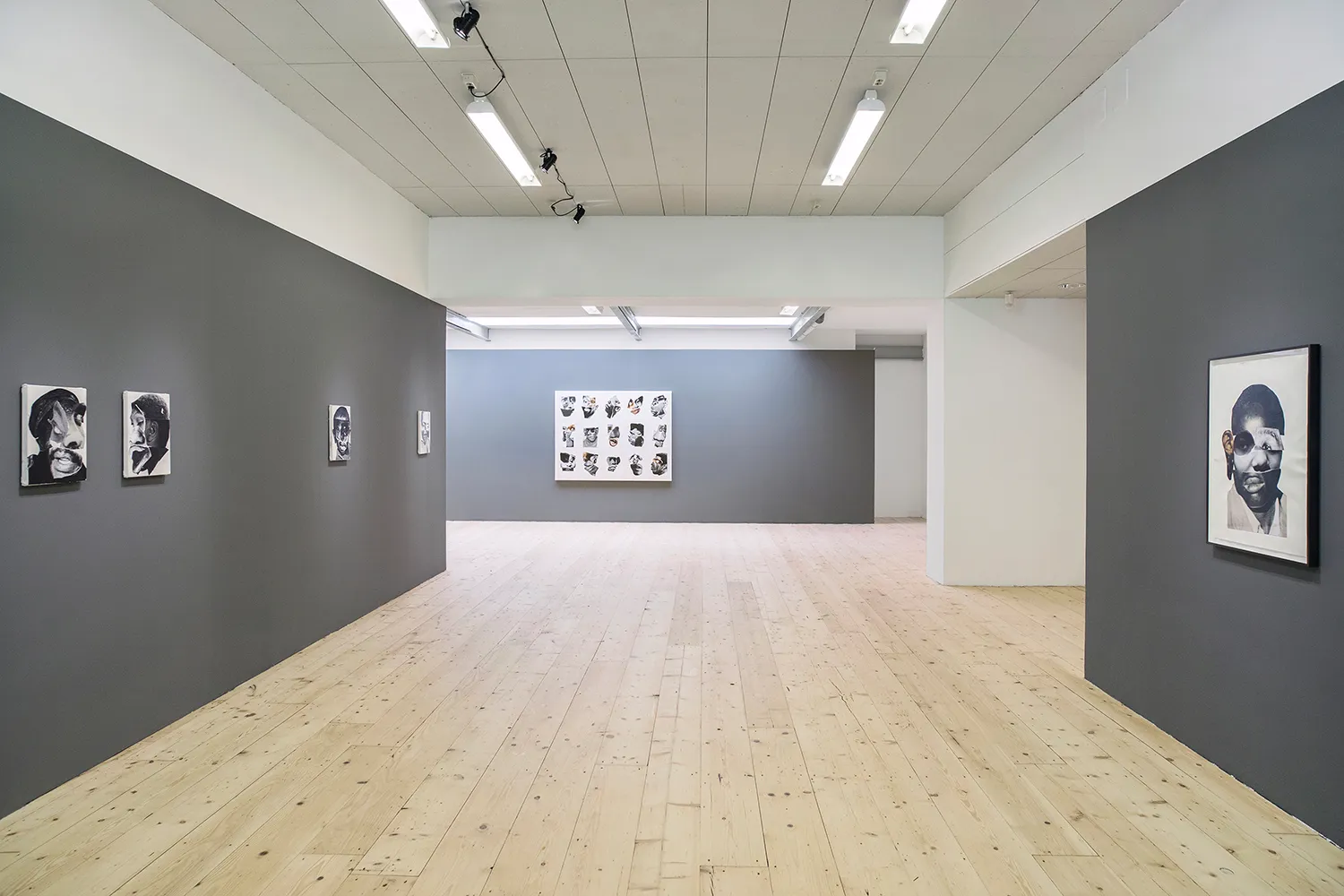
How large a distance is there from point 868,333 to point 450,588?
9375 millimetres

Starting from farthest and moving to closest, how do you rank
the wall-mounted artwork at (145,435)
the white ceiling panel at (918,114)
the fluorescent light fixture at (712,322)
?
1. the fluorescent light fixture at (712,322)
2. the white ceiling panel at (918,114)
3. the wall-mounted artwork at (145,435)

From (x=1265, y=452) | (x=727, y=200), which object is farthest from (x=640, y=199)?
(x=1265, y=452)

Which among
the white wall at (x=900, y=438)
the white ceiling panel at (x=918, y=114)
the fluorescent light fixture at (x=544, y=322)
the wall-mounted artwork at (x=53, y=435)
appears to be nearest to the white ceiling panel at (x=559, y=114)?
the white ceiling panel at (x=918, y=114)

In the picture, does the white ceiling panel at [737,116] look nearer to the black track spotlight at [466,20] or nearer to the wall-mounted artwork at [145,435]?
the black track spotlight at [466,20]

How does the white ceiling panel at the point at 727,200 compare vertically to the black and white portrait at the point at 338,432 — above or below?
above

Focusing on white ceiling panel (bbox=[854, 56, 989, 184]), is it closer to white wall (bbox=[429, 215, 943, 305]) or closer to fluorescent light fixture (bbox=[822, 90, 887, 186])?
fluorescent light fixture (bbox=[822, 90, 887, 186])

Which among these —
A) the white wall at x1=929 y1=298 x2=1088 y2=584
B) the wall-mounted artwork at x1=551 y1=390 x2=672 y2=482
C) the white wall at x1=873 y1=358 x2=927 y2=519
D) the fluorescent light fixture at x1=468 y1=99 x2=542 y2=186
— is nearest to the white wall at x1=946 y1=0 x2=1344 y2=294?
the white wall at x1=929 y1=298 x2=1088 y2=584

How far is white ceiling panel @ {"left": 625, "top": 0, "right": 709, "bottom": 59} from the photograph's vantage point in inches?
147

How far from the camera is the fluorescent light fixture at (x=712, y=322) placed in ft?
39.4

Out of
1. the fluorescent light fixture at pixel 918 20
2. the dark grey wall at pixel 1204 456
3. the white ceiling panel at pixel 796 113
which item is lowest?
the dark grey wall at pixel 1204 456

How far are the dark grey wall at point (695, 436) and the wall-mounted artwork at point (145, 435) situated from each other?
29.3 feet

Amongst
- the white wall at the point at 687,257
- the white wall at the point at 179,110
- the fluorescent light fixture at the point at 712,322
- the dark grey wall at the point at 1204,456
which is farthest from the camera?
the fluorescent light fixture at the point at 712,322

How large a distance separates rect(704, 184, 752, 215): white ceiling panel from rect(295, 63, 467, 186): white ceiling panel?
2.23 metres

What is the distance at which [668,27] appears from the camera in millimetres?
3938
